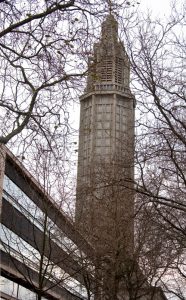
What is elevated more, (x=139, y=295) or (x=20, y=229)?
(x=20, y=229)

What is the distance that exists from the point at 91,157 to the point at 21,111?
44.1 feet

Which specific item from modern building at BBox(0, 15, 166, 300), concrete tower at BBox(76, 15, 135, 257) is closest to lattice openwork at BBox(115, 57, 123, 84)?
concrete tower at BBox(76, 15, 135, 257)

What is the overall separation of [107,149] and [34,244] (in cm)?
905

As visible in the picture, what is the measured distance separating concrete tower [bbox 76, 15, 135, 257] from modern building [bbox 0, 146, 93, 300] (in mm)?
1022

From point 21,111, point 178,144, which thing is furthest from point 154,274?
point 21,111

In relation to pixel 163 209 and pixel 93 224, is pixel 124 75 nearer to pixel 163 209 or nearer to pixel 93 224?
pixel 163 209

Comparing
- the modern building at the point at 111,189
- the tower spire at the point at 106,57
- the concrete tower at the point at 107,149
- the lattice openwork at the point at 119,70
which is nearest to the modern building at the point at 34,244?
the modern building at the point at 111,189

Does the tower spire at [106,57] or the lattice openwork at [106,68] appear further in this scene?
the lattice openwork at [106,68]

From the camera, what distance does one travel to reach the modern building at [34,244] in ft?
73.5

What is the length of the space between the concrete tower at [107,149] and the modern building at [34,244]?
1.02 meters

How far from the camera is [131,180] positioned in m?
16.0

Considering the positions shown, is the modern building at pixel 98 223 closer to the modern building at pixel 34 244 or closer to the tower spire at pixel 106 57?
the modern building at pixel 34 244

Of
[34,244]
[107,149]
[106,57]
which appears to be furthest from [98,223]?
[106,57]

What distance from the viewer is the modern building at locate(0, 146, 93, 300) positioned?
22391 mm
